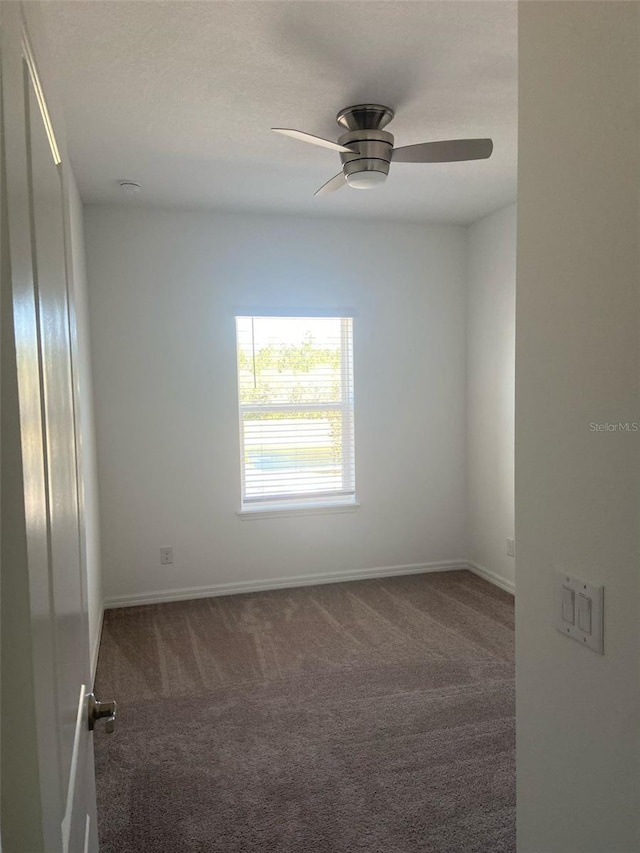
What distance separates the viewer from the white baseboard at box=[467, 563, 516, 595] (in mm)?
4465

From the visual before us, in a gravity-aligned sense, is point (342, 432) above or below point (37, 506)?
below

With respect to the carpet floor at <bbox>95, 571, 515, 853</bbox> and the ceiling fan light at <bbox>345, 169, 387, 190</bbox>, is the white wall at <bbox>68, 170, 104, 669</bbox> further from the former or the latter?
the ceiling fan light at <bbox>345, 169, 387, 190</bbox>

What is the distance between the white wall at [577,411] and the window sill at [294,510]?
11.0ft

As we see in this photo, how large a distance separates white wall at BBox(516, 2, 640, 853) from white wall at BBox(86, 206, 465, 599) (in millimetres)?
3394

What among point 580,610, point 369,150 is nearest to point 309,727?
point 580,610

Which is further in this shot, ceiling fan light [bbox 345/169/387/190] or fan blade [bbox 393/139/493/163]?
ceiling fan light [bbox 345/169/387/190]

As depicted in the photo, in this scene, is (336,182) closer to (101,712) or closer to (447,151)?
(447,151)

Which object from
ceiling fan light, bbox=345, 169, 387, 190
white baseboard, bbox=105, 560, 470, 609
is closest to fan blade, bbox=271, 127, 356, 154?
ceiling fan light, bbox=345, 169, 387, 190

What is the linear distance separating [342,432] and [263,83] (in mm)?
2761

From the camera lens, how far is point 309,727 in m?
2.71

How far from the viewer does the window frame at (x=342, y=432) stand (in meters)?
4.51

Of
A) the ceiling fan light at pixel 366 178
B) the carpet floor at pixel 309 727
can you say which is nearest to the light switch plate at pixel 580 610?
the carpet floor at pixel 309 727

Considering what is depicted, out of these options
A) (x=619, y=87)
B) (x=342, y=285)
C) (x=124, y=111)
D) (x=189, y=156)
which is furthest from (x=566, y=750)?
(x=342, y=285)

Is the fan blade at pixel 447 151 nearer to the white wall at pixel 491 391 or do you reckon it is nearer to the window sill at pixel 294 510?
the white wall at pixel 491 391
